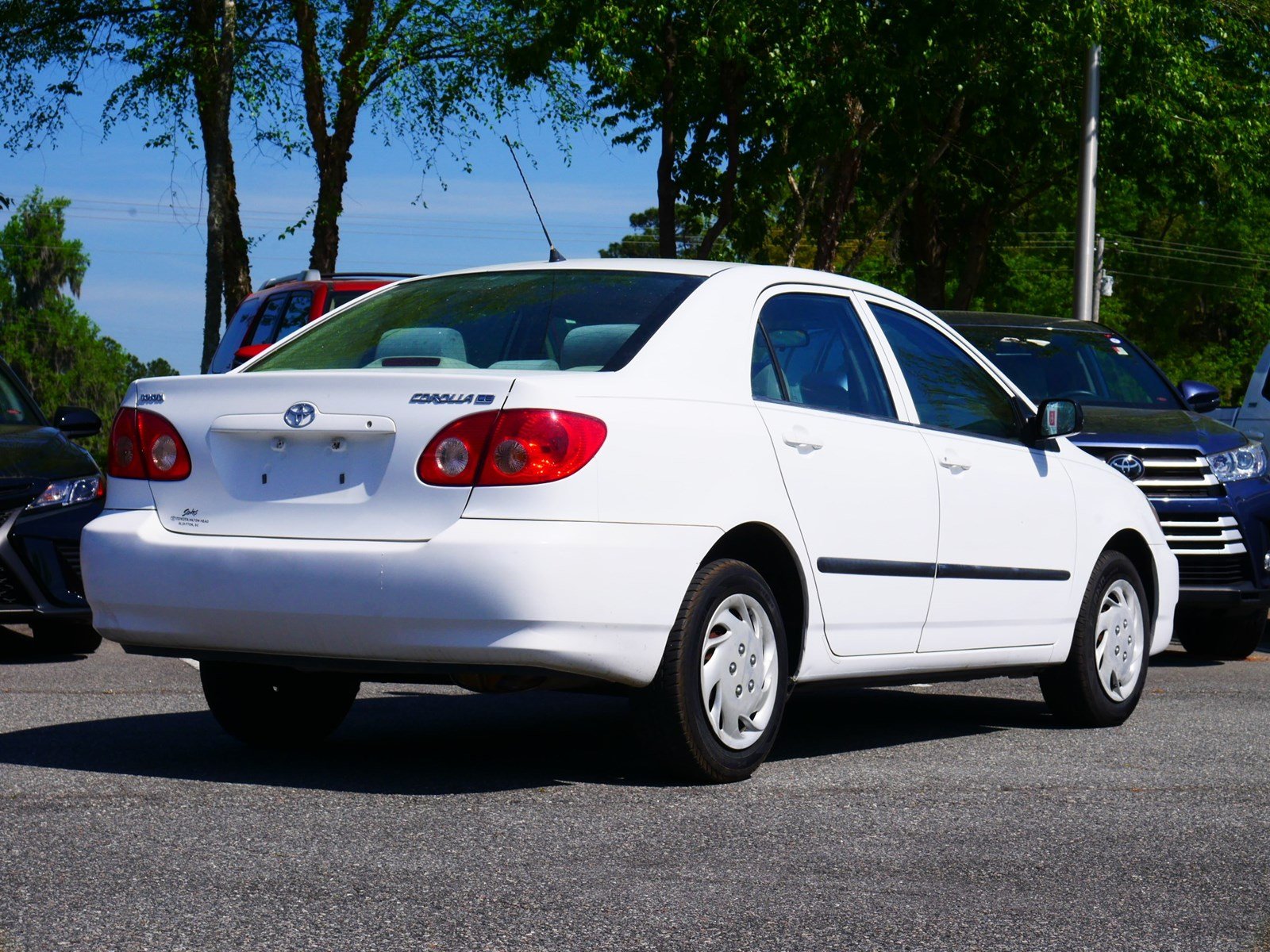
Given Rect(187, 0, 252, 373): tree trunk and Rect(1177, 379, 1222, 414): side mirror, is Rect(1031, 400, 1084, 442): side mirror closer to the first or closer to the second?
Rect(1177, 379, 1222, 414): side mirror

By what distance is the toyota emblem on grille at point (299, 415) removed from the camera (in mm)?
5320

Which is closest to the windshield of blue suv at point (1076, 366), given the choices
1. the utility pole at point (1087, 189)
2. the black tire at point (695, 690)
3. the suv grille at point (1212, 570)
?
the suv grille at point (1212, 570)

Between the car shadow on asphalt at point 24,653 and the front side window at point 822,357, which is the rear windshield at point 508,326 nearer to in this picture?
the front side window at point 822,357

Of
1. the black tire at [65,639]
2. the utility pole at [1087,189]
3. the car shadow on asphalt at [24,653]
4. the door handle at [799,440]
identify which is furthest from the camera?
the utility pole at [1087,189]

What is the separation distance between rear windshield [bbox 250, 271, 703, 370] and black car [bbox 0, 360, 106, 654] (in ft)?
11.2

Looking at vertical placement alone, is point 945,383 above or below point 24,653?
above

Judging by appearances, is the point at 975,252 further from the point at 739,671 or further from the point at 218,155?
the point at 739,671

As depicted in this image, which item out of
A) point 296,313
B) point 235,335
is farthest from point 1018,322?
point 235,335

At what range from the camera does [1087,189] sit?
2088cm

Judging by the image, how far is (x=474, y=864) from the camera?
4387 millimetres

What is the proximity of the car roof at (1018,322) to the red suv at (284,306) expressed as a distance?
13.8 ft

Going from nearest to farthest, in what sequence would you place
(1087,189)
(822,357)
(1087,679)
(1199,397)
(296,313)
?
(822,357) → (1087,679) → (1199,397) → (296,313) → (1087,189)

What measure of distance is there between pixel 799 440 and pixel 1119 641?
238cm

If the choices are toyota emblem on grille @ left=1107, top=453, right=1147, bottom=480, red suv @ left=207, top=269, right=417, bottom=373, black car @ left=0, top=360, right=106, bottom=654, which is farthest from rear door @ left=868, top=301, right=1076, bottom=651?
red suv @ left=207, top=269, right=417, bottom=373
